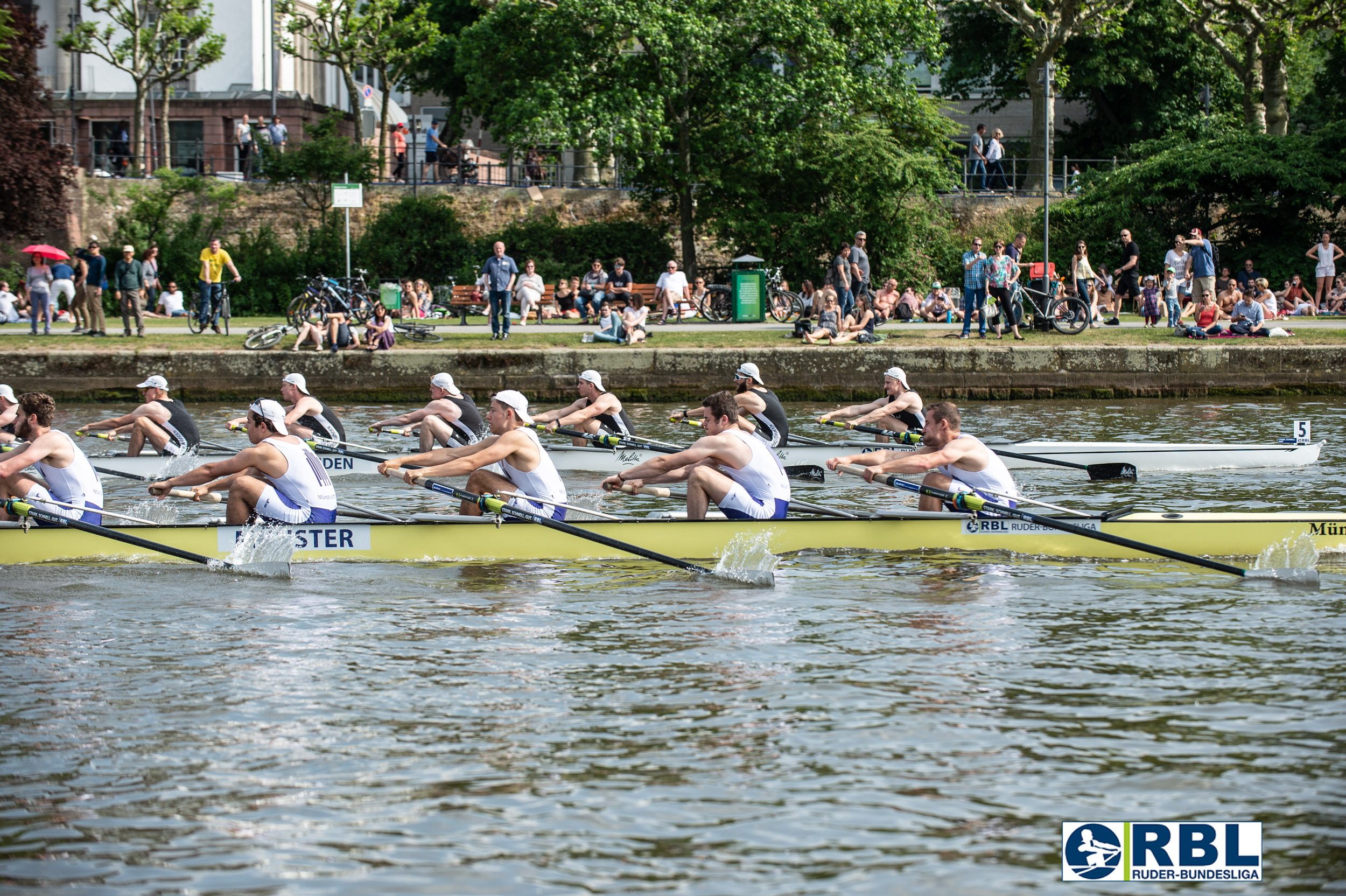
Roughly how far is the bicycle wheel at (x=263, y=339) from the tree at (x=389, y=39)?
1649cm

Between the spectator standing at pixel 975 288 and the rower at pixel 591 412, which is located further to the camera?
the spectator standing at pixel 975 288

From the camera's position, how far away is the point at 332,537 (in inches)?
460

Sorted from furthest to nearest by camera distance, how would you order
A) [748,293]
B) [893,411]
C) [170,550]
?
[748,293]
[893,411]
[170,550]

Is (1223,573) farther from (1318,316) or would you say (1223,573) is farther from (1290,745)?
(1318,316)

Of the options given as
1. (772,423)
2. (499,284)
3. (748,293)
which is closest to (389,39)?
(748,293)

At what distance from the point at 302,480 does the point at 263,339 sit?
1451cm

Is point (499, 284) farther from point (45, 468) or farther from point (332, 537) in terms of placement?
point (332, 537)

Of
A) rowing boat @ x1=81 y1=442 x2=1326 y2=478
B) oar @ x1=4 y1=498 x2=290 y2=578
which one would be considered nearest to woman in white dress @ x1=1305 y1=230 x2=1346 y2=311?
rowing boat @ x1=81 y1=442 x2=1326 y2=478

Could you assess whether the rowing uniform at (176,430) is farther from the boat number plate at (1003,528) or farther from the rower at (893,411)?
the boat number plate at (1003,528)

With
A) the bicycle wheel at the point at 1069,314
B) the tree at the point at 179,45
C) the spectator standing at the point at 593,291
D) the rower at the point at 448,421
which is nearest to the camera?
the rower at the point at 448,421

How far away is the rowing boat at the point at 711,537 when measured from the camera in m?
11.4

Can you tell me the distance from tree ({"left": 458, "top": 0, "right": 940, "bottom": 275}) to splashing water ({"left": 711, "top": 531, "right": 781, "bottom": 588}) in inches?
905

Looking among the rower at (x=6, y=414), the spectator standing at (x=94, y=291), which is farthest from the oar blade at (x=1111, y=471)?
the spectator standing at (x=94, y=291)

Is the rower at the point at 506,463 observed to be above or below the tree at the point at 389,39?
below
